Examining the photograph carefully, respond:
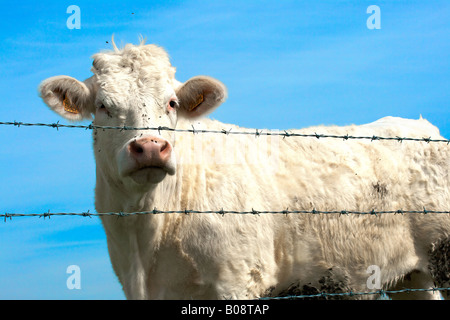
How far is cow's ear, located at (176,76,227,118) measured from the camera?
6.29m

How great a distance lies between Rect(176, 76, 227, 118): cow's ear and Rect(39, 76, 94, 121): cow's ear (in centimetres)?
100

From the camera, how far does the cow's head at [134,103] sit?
5164mm

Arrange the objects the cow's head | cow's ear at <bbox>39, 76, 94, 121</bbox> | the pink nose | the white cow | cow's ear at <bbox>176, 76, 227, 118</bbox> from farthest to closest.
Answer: cow's ear at <bbox>176, 76, 227, 118</bbox> → cow's ear at <bbox>39, 76, 94, 121</bbox> → the white cow → the cow's head → the pink nose

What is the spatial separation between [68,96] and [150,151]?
1571 mm

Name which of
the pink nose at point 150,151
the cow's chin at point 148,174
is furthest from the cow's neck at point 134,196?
the pink nose at point 150,151

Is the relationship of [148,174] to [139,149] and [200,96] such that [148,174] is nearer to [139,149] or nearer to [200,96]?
[139,149]

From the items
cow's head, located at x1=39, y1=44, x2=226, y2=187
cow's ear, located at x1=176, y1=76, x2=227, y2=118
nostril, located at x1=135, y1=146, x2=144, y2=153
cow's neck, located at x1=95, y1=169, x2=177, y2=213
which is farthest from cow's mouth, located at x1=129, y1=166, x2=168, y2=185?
cow's ear, located at x1=176, y1=76, x2=227, y2=118

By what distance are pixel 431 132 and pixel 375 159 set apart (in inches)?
73.1

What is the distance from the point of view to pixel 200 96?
6.39 meters

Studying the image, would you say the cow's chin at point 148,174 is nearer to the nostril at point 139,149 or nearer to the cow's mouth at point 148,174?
the cow's mouth at point 148,174

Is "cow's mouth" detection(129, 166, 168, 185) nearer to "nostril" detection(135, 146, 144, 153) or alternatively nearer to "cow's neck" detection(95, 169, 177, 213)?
"nostril" detection(135, 146, 144, 153)

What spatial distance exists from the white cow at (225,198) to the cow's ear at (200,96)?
1 centimetres
